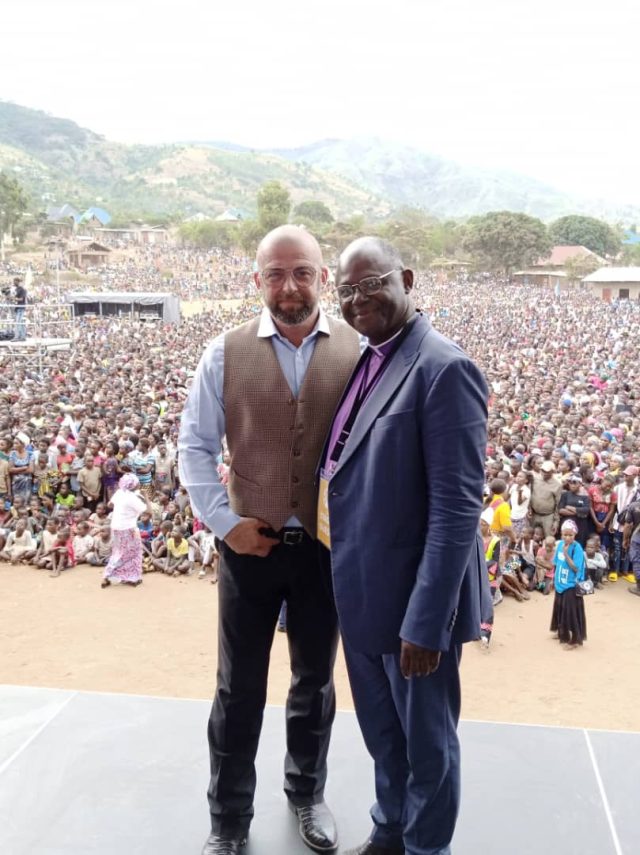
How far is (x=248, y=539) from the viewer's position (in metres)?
1.58

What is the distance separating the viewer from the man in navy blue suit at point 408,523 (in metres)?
1.33

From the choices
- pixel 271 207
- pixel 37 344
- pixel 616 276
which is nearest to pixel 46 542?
pixel 37 344

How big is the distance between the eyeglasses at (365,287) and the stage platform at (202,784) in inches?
45.6

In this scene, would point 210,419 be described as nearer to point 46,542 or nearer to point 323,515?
point 323,515

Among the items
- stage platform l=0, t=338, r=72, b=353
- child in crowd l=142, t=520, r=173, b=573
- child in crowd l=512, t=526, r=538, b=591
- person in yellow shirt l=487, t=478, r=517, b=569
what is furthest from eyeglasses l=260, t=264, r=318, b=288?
stage platform l=0, t=338, r=72, b=353

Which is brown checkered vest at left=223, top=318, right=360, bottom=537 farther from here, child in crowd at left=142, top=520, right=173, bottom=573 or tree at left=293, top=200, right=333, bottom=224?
tree at left=293, top=200, right=333, bottom=224

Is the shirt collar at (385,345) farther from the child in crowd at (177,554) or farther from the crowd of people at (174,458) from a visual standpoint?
the child in crowd at (177,554)

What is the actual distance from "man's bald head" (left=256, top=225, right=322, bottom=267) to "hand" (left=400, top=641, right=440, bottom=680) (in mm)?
771

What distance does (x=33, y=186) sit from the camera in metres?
89.6

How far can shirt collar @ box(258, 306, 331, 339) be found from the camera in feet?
5.39

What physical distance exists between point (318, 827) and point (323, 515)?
0.68 meters

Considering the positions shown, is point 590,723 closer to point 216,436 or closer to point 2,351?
point 216,436

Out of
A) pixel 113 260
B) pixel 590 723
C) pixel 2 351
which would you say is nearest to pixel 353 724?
→ pixel 590 723

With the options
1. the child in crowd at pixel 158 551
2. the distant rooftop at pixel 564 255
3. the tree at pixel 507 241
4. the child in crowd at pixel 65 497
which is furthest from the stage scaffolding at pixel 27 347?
the distant rooftop at pixel 564 255
